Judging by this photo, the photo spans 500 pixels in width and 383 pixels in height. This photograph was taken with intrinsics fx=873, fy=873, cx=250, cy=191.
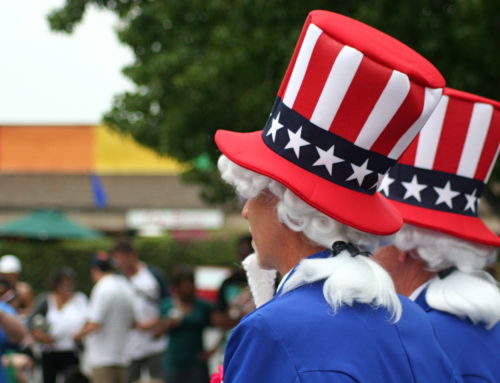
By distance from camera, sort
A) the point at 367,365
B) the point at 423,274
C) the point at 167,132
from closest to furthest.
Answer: the point at 367,365 < the point at 423,274 < the point at 167,132

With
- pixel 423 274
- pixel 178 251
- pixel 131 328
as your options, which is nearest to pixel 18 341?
pixel 423 274

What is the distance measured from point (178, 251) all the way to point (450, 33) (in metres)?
15.2

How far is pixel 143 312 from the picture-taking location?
→ 9.54 metres

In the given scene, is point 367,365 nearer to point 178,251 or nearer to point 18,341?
point 18,341

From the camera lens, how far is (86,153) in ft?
96.2

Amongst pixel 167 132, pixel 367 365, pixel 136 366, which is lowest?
pixel 136 366

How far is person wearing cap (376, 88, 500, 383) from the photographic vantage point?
3.41 meters

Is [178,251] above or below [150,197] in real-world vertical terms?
above

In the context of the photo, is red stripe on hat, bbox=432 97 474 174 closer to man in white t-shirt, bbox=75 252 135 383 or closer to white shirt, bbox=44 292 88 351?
man in white t-shirt, bbox=75 252 135 383

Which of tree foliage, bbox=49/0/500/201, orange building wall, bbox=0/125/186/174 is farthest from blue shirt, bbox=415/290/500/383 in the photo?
orange building wall, bbox=0/125/186/174

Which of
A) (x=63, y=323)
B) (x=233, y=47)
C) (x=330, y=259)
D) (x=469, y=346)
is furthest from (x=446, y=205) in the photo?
(x=63, y=323)

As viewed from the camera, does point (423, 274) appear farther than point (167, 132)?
No

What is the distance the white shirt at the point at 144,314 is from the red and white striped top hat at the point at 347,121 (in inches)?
290

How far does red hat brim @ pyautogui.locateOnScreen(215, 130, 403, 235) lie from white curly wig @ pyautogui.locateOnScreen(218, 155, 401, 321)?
0.13 feet
